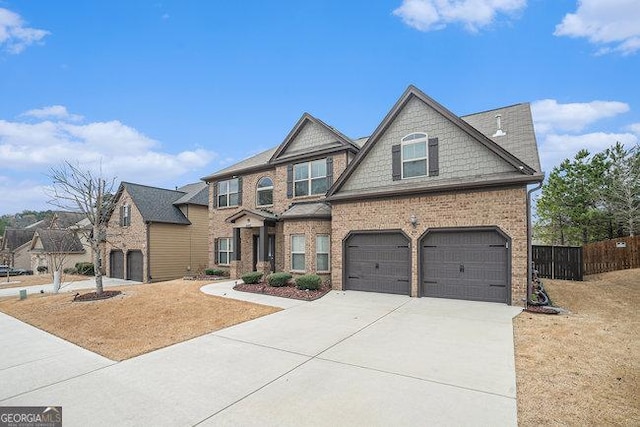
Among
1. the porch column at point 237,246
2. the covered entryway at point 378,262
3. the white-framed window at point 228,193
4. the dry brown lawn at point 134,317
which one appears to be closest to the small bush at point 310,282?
the covered entryway at point 378,262

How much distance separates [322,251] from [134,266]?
16.0m

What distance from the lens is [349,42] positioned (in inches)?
701

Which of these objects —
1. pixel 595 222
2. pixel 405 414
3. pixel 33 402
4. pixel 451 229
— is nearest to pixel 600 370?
pixel 405 414

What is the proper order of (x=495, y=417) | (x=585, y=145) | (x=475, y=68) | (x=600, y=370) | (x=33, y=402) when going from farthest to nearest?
(x=585, y=145) < (x=475, y=68) < (x=600, y=370) < (x=33, y=402) < (x=495, y=417)

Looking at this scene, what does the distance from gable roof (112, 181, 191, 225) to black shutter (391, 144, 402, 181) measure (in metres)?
17.0

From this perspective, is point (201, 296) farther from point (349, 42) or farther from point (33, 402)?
point (349, 42)

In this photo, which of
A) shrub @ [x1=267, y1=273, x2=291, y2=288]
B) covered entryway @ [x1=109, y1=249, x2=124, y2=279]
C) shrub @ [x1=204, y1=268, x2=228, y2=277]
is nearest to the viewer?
shrub @ [x1=267, y1=273, x2=291, y2=288]

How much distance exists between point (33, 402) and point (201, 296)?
7674mm

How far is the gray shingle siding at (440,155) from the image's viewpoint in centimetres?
1112

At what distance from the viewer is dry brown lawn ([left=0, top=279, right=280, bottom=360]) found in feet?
24.5

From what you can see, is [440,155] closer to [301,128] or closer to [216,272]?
[301,128]

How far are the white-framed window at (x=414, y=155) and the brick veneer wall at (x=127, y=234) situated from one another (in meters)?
18.1

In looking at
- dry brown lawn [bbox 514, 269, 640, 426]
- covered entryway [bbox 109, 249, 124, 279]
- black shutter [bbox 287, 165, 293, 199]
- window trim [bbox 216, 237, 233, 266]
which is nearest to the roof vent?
dry brown lawn [bbox 514, 269, 640, 426]

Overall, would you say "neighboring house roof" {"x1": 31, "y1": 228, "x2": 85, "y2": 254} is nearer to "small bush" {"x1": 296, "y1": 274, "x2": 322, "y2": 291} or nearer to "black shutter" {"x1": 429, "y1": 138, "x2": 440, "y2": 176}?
"small bush" {"x1": 296, "y1": 274, "x2": 322, "y2": 291}
